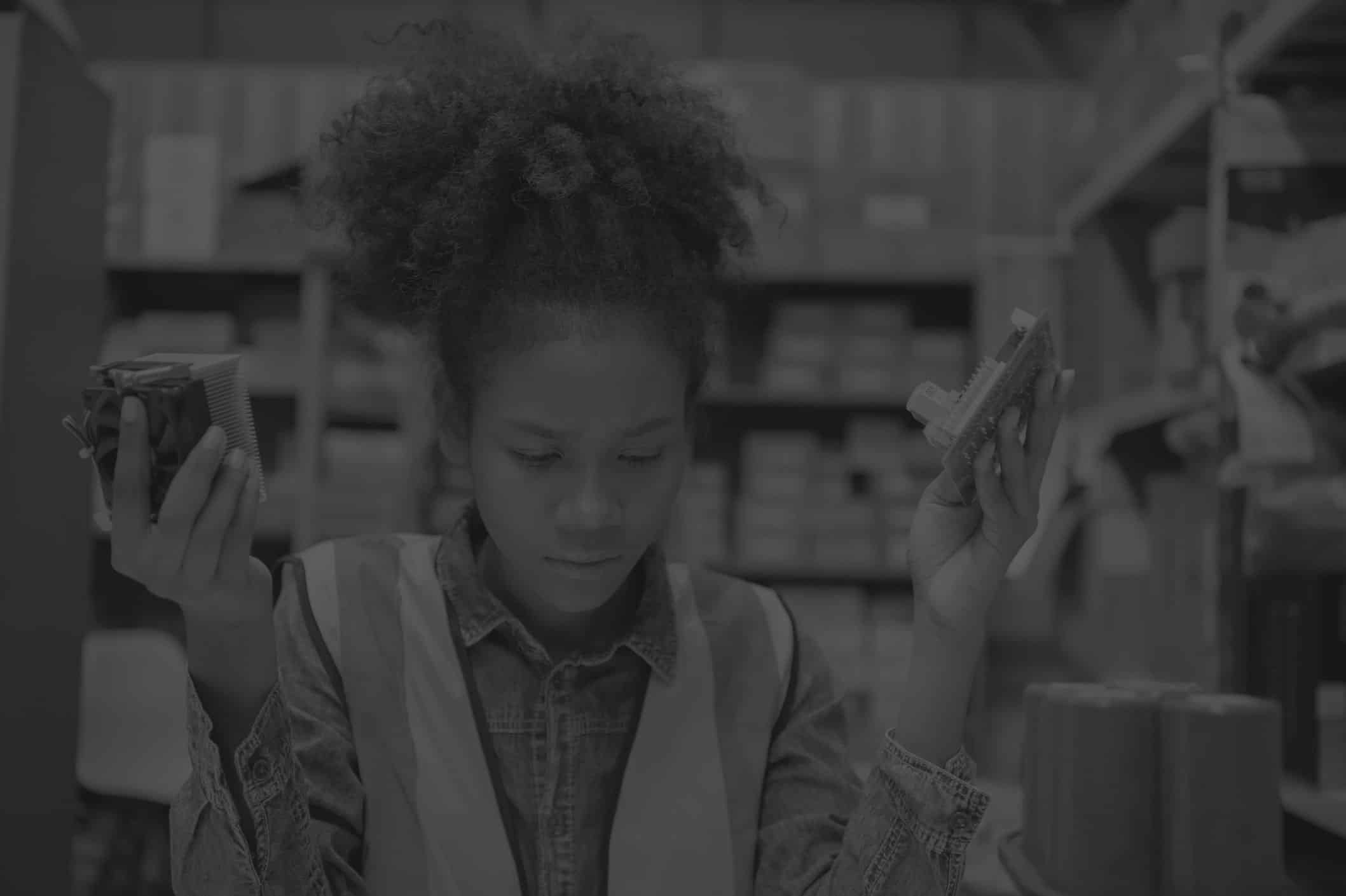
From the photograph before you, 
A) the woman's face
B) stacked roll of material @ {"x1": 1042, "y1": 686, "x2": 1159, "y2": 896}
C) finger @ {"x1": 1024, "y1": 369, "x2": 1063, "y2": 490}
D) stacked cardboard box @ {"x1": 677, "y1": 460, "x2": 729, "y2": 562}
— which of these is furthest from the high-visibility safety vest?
stacked cardboard box @ {"x1": 677, "y1": 460, "x2": 729, "y2": 562}

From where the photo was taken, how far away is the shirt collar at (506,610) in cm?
118

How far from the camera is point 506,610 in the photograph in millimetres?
1188

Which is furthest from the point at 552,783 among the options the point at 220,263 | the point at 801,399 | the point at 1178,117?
the point at 220,263

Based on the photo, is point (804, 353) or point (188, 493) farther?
point (804, 353)

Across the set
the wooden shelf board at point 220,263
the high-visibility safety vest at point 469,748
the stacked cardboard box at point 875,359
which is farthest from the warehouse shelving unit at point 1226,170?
the wooden shelf board at point 220,263

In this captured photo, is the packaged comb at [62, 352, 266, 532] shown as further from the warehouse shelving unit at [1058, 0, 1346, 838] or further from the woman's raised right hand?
the warehouse shelving unit at [1058, 0, 1346, 838]

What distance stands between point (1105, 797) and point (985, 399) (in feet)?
1.19

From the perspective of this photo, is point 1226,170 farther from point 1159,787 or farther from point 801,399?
point 801,399

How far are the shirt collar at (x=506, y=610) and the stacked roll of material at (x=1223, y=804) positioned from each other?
460mm

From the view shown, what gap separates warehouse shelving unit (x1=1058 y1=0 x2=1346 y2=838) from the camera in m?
1.51

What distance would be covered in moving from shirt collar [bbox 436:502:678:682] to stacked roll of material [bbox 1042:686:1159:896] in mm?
372

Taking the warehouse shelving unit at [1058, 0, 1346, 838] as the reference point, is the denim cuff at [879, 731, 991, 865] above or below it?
below

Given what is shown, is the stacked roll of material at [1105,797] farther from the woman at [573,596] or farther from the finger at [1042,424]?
the finger at [1042,424]

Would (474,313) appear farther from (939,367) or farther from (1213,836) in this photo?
(939,367)
